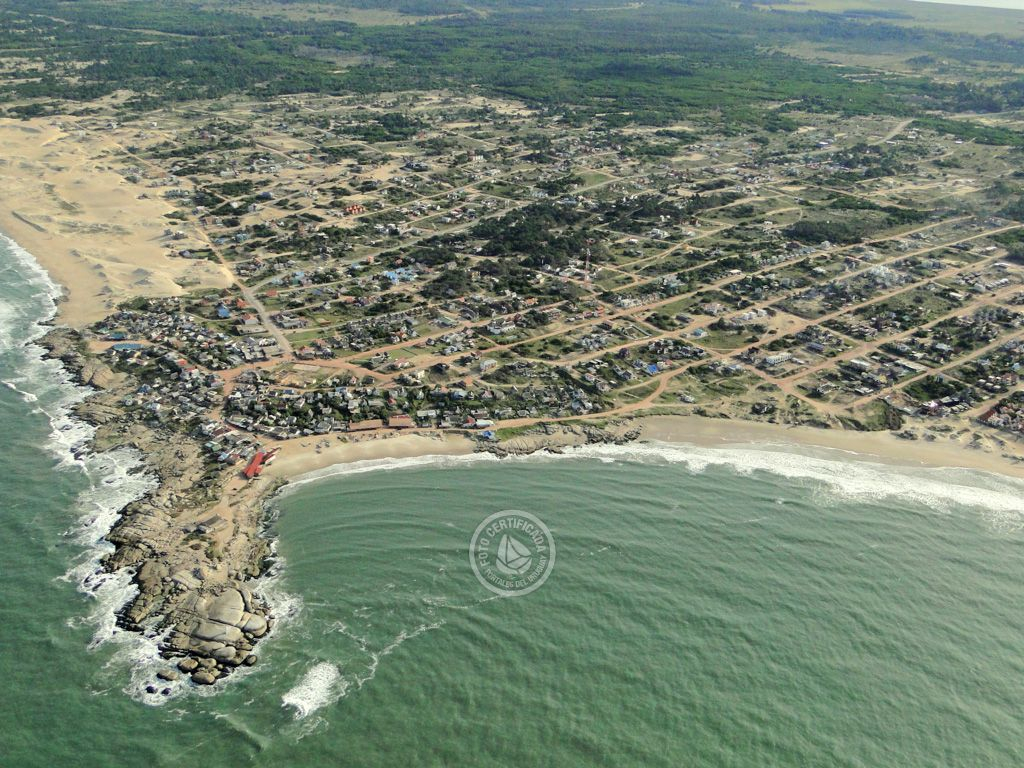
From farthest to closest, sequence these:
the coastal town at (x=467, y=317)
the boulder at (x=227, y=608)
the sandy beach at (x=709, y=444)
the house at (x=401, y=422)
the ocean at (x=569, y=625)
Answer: the house at (x=401, y=422) < the sandy beach at (x=709, y=444) < the coastal town at (x=467, y=317) < the boulder at (x=227, y=608) < the ocean at (x=569, y=625)

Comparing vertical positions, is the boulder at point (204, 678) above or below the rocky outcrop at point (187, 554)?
below

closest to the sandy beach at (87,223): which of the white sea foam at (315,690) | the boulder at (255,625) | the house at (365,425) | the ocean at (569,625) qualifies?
the ocean at (569,625)

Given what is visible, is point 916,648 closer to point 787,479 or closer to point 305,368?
point 787,479

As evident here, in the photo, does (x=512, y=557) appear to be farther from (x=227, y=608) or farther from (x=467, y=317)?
(x=467, y=317)

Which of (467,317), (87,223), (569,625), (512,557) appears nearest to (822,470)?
(512,557)

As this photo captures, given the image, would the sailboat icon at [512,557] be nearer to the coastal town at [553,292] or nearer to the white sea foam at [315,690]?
the coastal town at [553,292]

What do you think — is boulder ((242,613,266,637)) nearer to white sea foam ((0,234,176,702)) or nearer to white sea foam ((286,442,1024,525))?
white sea foam ((0,234,176,702))

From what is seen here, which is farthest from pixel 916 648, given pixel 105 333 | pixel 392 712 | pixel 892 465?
pixel 105 333
